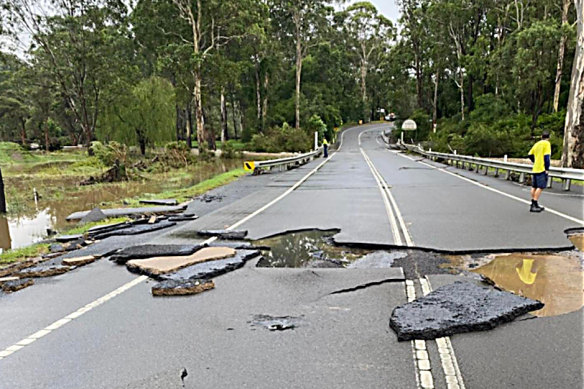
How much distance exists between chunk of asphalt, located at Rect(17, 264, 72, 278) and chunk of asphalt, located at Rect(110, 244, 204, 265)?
2.54 feet

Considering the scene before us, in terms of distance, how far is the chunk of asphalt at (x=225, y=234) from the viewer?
29.9 ft

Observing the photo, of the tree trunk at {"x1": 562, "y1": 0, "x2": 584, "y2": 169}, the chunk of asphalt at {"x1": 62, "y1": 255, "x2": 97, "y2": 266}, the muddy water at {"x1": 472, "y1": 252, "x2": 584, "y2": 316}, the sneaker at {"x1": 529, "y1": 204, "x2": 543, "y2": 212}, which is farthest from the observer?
the tree trunk at {"x1": 562, "y1": 0, "x2": 584, "y2": 169}

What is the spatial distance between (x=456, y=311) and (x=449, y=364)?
109 cm

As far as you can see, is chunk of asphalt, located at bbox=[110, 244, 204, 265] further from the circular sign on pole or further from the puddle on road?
the circular sign on pole

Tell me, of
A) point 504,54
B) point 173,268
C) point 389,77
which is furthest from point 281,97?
point 173,268

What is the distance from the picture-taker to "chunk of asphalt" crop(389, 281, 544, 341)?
451 cm

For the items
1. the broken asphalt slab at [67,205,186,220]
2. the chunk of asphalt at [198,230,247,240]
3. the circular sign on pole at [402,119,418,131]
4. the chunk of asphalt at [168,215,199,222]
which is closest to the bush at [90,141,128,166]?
the broken asphalt slab at [67,205,186,220]

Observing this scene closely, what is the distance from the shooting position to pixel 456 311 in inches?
191

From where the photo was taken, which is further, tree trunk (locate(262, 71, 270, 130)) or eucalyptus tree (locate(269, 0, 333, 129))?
tree trunk (locate(262, 71, 270, 130))

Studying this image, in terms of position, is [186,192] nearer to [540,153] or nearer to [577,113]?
[540,153]

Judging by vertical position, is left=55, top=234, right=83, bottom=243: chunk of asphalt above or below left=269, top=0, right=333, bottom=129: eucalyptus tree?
below

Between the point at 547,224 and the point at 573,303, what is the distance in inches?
190

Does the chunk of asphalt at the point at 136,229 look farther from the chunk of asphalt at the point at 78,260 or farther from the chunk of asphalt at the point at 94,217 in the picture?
the chunk of asphalt at the point at 78,260

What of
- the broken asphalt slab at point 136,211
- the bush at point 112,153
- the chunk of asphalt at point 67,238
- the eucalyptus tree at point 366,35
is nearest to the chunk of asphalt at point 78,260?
the chunk of asphalt at point 67,238
